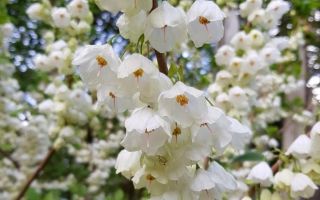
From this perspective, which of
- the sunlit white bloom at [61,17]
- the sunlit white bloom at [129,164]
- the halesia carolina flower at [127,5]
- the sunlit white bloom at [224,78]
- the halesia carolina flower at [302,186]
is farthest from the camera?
the sunlit white bloom at [61,17]

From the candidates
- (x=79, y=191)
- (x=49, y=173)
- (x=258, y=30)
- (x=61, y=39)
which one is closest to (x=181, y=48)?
(x=258, y=30)

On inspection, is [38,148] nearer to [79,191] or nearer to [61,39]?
[79,191]

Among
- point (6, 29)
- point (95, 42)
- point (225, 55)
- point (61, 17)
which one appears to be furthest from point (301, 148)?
point (95, 42)

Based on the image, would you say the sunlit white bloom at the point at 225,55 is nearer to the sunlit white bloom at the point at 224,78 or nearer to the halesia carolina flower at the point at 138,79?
the sunlit white bloom at the point at 224,78

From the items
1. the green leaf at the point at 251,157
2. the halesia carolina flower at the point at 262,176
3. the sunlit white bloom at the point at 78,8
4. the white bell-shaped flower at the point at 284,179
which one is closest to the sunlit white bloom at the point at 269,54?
the green leaf at the point at 251,157

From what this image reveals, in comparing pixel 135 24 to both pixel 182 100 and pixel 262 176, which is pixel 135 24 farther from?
pixel 262 176

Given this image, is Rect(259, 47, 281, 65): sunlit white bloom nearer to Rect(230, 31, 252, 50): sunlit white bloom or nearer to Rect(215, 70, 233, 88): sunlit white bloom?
Rect(230, 31, 252, 50): sunlit white bloom

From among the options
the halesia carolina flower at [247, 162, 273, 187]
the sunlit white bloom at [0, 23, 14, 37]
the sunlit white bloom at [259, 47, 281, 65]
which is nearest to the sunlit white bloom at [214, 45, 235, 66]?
the sunlit white bloom at [259, 47, 281, 65]

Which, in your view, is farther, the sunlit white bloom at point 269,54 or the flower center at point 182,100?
the sunlit white bloom at point 269,54
